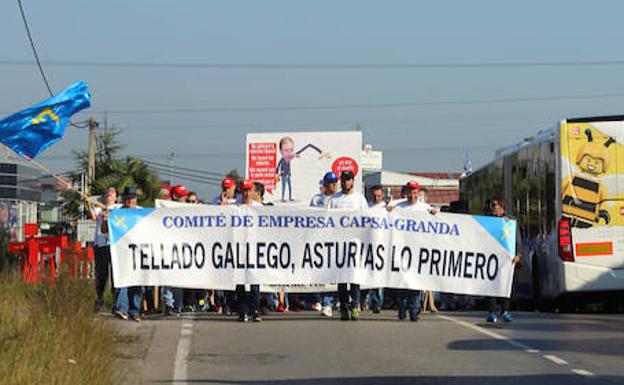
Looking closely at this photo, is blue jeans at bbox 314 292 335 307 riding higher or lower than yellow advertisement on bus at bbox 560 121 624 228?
lower

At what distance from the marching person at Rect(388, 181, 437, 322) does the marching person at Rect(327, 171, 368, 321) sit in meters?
0.47

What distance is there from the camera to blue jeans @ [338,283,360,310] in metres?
17.5

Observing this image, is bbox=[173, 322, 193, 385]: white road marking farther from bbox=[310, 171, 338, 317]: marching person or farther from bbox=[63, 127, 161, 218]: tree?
bbox=[63, 127, 161, 218]: tree

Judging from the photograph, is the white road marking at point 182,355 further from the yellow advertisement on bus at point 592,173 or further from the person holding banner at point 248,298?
the yellow advertisement on bus at point 592,173

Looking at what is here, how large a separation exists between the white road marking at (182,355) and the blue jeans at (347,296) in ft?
6.65

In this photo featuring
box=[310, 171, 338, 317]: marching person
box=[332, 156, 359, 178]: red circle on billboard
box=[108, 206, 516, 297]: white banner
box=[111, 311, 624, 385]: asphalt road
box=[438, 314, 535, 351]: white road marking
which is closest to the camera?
box=[111, 311, 624, 385]: asphalt road

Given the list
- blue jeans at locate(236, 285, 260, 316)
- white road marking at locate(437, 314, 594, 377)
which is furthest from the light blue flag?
white road marking at locate(437, 314, 594, 377)

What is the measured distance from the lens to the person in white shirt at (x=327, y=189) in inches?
700

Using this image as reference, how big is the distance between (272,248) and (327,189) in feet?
3.47

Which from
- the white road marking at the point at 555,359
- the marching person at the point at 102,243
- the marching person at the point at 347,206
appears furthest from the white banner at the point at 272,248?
the white road marking at the point at 555,359

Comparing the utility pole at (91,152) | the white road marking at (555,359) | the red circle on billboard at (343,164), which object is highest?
the utility pole at (91,152)

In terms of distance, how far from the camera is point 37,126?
18.5 metres

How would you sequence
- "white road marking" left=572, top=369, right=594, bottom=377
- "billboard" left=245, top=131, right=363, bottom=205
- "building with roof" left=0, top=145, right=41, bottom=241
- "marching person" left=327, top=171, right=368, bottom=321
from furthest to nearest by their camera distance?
"building with roof" left=0, top=145, right=41, bottom=241, "billboard" left=245, top=131, right=363, bottom=205, "marching person" left=327, top=171, right=368, bottom=321, "white road marking" left=572, top=369, right=594, bottom=377

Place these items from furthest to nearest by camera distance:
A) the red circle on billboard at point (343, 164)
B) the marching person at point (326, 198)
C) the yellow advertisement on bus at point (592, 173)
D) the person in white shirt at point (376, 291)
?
the red circle on billboard at point (343, 164)
the yellow advertisement on bus at point (592, 173)
the person in white shirt at point (376, 291)
the marching person at point (326, 198)
